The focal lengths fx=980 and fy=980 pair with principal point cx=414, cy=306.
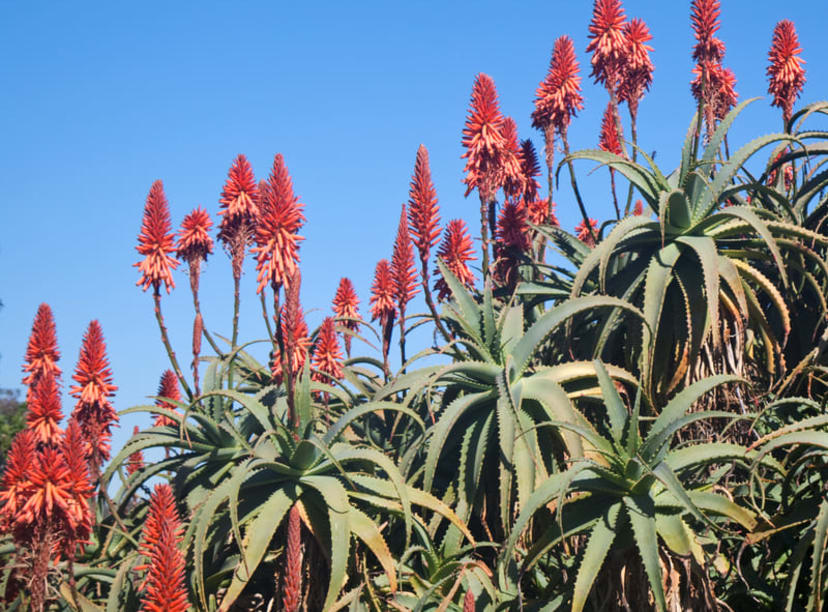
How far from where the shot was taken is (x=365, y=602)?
5133 mm

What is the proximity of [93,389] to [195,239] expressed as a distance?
48.8 inches

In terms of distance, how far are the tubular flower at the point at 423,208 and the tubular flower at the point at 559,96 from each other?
136 cm

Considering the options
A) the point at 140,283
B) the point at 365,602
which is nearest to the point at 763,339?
the point at 365,602

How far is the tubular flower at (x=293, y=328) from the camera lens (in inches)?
192

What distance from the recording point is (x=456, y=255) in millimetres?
7348

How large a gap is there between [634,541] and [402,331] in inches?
92.5

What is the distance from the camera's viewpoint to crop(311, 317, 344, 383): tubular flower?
6582 millimetres

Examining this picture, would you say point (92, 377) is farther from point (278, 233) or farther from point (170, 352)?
point (278, 233)

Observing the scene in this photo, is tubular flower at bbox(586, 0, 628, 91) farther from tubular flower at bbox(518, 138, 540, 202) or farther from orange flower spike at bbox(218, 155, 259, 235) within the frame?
orange flower spike at bbox(218, 155, 259, 235)

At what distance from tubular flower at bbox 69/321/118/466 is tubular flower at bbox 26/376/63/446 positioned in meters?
0.37

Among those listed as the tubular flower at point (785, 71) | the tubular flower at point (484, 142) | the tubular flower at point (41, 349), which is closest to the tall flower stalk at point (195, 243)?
the tubular flower at point (41, 349)

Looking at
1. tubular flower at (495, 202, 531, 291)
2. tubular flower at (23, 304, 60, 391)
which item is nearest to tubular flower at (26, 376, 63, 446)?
tubular flower at (23, 304, 60, 391)

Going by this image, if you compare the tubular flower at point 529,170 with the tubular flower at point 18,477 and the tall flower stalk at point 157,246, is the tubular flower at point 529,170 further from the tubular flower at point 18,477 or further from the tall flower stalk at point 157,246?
the tubular flower at point 18,477

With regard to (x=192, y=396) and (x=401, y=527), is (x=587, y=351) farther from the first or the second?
(x=192, y=396)
